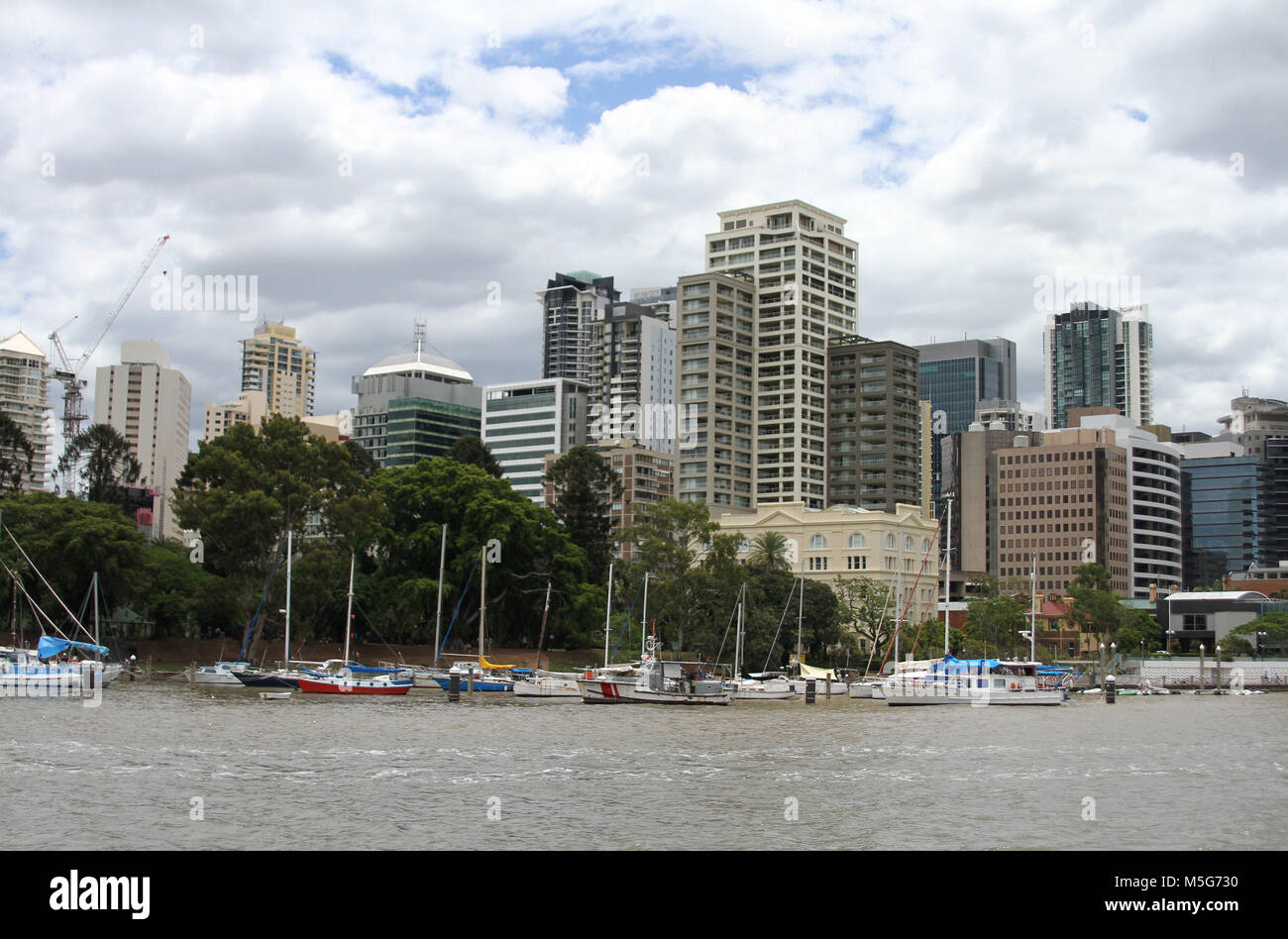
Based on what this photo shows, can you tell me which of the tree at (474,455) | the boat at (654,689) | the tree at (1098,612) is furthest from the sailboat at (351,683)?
the tree at (1098,612)

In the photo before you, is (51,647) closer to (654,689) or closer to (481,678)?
(481,678)

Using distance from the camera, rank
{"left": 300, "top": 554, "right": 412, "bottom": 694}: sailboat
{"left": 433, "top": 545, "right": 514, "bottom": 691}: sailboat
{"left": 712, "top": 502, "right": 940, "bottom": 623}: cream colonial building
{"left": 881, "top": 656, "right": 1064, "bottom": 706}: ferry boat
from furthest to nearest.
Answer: {"left": 712, "top": 502, "right": 940, "bottom": 623}: cream colonial building → {"left": 881, "top": 656, "right": 1064, "bottom": 706}: ferry boat → {"left": 433, "top": 545, "right": 514, "bottom": 691}: sailboat → {"left": 300, "top": 554, "right": 412, "bottom": 694}: sailboat

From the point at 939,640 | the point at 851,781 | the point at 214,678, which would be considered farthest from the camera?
the point at 939,640

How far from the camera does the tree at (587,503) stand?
138625 millimetres

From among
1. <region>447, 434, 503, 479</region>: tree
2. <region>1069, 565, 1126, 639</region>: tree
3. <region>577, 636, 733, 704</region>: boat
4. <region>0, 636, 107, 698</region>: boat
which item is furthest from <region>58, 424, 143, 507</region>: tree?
<region>1069, 565, 1126, 639</region>: tree

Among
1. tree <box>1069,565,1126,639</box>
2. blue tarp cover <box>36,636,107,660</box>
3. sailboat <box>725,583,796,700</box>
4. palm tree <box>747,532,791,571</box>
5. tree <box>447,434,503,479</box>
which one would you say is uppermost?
tree <box>447,434,503,479</box>

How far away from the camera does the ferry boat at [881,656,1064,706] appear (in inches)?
3666

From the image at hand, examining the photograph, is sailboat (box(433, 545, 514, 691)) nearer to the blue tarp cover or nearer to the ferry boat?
the blue tarp cover

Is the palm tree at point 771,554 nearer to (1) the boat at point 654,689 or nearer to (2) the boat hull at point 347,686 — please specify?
(1) the boat at point 654,689

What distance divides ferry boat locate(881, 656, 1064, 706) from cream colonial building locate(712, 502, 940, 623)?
66.4m

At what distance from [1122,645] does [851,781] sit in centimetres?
15208
